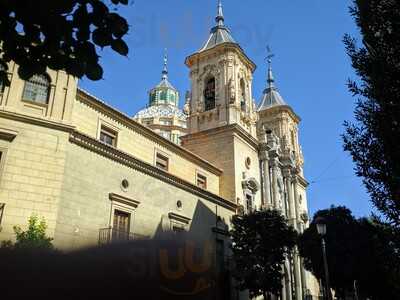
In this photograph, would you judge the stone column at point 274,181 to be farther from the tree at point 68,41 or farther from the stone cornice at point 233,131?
the tree at point 68,41

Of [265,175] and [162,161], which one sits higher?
[265,175]

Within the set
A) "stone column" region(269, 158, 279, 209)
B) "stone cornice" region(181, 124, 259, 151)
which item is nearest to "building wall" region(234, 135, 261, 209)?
"stone cornice" region(181, 124, 259, 151)

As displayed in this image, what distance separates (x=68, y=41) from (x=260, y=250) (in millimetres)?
20261

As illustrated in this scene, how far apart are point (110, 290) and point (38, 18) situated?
1401 cm

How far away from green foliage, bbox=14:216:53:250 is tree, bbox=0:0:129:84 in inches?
427

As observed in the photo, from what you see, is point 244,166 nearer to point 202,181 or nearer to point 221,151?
point 221,151

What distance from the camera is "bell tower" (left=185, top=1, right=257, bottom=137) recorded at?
101ft

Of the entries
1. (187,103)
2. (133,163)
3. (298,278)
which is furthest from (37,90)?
(298,278)

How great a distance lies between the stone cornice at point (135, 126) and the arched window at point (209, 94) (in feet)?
20.0

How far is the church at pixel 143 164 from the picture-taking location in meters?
15.3

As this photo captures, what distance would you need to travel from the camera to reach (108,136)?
21.1 metres

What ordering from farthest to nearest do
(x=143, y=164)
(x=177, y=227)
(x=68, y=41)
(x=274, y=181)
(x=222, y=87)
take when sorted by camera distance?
(x=274, y=181) < (x=222, y=87) < (x=177, y=227) < (x=143, y=164) < (x=68, y=41)

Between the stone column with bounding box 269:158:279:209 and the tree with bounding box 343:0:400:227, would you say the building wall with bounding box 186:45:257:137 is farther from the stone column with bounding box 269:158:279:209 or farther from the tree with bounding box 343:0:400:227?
the tree with bounding box 343:0:400:227

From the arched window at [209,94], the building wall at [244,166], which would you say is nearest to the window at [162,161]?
the building wall at [244,166]
